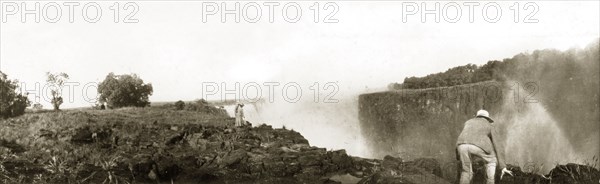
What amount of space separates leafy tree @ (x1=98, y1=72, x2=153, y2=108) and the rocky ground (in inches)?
969

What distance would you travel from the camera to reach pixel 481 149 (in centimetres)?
1070

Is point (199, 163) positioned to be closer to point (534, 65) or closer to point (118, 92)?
point (534, 65)

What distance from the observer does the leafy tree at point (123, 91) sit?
47.3 m

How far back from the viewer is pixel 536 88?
2058cm

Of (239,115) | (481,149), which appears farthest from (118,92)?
(481,149)

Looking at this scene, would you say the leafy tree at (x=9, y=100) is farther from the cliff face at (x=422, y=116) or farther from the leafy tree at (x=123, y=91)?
the cliff face at (x=422, y=116)

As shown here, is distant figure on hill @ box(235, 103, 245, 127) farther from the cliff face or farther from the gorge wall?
the gorge wall

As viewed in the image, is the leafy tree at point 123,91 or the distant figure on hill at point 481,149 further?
the leafy tree at point 123,91

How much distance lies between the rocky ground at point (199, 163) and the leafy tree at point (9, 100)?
72.7 ft

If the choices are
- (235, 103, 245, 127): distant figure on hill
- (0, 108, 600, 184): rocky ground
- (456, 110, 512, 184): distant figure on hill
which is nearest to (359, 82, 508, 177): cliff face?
(0, 108, 600, 184): rocky ground

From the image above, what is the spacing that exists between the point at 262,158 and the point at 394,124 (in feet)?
32.1

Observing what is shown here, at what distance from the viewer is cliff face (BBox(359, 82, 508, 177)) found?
21031 millimetres

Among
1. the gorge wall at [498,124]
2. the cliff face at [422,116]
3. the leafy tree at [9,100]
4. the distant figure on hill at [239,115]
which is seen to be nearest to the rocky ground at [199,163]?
the cliff face at [422,116]

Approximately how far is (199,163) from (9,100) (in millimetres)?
34078
